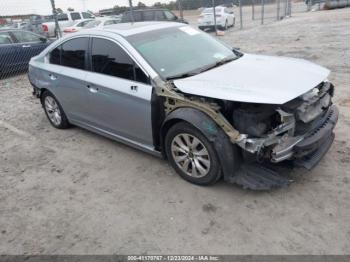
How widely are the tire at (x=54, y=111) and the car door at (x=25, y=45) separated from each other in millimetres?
5845

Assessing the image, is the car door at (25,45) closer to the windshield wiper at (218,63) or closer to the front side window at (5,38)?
the front side window at (5,38)

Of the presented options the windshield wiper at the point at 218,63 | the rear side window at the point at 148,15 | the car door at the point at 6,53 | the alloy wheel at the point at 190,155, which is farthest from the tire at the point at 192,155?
the rear side window at the point at 148,15

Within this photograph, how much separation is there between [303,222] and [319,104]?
129 cm

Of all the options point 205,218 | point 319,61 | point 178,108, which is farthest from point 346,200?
point 319,61

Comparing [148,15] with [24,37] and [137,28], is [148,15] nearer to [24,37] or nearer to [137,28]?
[24,37]

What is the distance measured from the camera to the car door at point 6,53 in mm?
10203

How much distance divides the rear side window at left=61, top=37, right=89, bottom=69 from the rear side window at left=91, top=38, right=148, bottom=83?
223 millimetres

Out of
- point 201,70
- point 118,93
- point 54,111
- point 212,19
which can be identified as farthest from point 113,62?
point 212,19

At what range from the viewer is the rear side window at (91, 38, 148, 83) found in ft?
13.0

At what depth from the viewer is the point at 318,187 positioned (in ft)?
11.6

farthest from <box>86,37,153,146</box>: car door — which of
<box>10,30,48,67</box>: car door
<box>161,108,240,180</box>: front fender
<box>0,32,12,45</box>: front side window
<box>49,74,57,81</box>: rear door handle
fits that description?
<box>0,32,12,45</box>: front side window

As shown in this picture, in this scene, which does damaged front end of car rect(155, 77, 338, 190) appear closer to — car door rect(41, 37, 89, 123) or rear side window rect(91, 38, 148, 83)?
rear side window rect(91, 38, 148, 83)

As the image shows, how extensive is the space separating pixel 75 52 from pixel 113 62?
931 mm

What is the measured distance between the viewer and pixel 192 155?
3.66 meters
